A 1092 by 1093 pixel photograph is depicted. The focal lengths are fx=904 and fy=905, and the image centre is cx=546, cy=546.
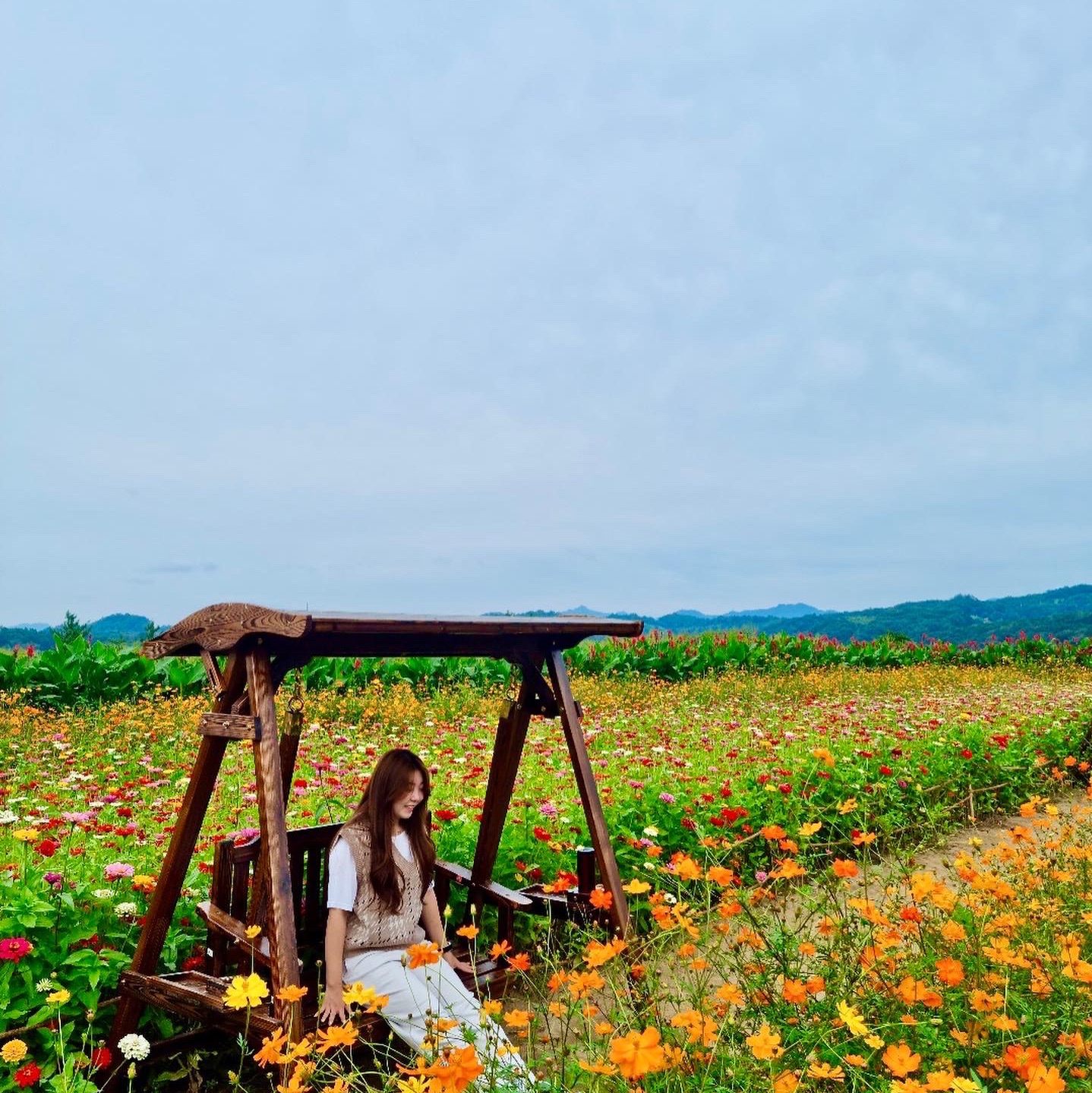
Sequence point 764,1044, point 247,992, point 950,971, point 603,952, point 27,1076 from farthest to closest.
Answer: point 27,1076 → point 247,992 → point 950,971 → point 603,952 → point 764,1044

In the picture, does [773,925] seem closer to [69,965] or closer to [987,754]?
[69,965]

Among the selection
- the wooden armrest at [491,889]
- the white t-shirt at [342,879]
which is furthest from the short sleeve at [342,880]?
the wooden armrest at [491,889]

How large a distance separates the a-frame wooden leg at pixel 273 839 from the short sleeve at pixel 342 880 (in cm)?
28

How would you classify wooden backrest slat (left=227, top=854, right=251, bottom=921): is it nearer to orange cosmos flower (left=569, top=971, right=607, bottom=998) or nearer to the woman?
the woman

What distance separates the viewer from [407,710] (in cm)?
987

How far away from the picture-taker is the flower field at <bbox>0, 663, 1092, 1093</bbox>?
2.06m

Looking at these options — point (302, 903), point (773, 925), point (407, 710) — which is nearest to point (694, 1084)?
point (773, 925)

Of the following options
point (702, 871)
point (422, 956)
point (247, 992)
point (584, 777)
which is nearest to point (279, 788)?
point (247, 992)

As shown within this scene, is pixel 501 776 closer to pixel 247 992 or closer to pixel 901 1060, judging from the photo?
pixel 247 992

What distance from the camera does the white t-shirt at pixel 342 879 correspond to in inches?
127

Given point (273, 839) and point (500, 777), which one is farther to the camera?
point (500, 777)

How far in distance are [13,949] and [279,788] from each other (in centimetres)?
108

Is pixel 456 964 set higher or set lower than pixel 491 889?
lower

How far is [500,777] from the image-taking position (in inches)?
160
